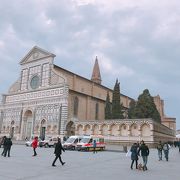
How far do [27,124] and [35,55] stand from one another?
14137mm

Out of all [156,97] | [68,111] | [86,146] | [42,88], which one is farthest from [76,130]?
[156,97]

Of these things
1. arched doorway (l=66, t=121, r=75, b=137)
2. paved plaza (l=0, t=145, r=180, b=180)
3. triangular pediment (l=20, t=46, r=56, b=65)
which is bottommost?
paved plaza (l=0, t=145, r=180, b=180)

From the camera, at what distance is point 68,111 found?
46594 mm

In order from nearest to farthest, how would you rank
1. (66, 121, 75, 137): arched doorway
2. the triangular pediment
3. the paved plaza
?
1. the paved plaza
2. (66, 121, 75, 137): arched doorway
3. the triangular pediment

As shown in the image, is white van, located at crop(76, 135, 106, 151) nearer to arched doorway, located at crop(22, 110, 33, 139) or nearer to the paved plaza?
the paved plaza

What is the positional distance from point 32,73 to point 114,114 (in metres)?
18.9

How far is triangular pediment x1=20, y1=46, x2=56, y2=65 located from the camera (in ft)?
169

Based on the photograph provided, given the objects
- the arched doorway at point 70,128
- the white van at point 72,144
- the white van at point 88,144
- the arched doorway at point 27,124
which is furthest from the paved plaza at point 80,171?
the arched doorway at point 27,124

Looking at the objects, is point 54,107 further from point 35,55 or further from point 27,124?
point 35,55

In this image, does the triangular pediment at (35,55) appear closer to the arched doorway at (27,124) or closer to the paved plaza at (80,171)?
the arched doorway at (27,124)

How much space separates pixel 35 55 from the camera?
53469 millimetres

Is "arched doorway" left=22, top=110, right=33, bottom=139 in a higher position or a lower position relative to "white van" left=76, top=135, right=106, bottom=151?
higher

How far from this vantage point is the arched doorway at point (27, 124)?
51.2 metres

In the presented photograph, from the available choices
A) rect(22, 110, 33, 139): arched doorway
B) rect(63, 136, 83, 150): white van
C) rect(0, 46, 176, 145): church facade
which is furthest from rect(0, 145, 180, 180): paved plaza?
rect(22, 110, 33, 139): arched doorway
